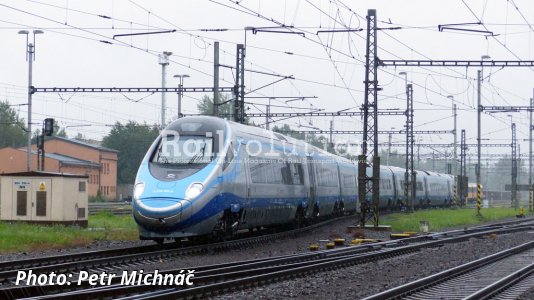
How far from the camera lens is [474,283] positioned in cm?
1595

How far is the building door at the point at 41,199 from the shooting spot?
92.6 ft

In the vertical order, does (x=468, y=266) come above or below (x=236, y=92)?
below

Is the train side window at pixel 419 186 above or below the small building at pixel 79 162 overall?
below

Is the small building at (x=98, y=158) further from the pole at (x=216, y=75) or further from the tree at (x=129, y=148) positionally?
the pole at (x=216, y=75)

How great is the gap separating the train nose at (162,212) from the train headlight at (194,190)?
0.25 m

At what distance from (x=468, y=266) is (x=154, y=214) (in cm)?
726

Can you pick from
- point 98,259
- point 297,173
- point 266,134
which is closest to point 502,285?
point 98,259

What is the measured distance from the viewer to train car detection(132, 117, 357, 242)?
20438mm

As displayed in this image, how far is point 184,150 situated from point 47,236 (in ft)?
16.5

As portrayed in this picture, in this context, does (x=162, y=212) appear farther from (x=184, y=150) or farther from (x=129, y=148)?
(x=129, y=148)

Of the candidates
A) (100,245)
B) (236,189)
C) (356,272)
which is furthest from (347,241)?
(356,272)

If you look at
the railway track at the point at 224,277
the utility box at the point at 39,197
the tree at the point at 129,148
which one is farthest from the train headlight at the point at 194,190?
the tree at the point at 129,148

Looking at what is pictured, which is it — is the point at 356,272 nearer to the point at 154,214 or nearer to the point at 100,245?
the point at 154,214

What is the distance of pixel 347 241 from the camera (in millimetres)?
28000
